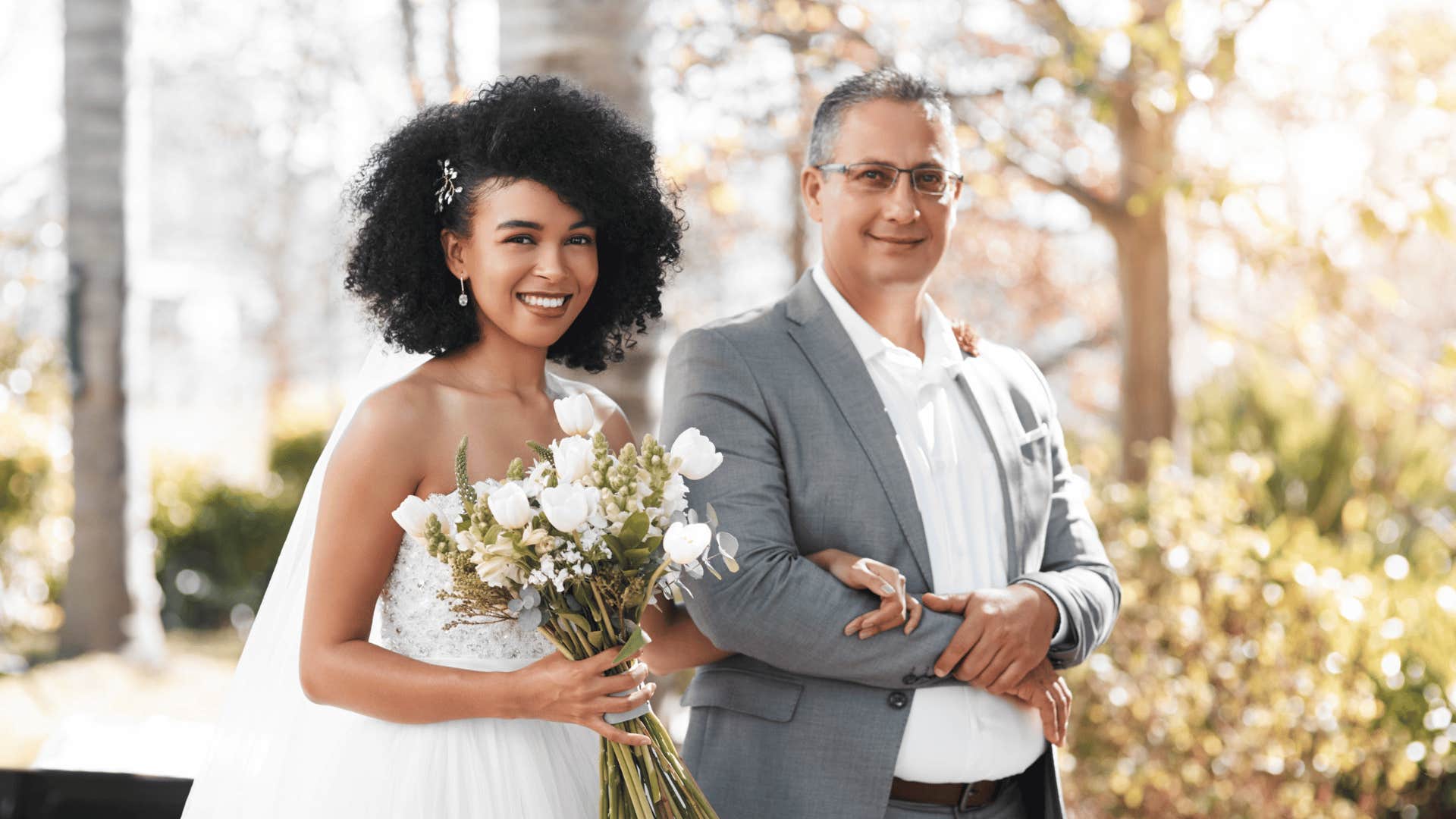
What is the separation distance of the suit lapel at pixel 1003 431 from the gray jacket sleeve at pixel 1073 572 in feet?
0.28

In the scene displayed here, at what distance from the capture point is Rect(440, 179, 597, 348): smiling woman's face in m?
2.14

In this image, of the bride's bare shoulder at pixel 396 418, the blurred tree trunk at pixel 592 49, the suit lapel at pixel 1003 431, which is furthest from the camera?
the blurred tree trunk at pixel 592 49

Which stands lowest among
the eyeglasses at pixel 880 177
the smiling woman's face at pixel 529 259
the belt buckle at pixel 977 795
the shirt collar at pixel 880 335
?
the belt buckle at pixel 977 795

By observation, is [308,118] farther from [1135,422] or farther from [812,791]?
[812,791]

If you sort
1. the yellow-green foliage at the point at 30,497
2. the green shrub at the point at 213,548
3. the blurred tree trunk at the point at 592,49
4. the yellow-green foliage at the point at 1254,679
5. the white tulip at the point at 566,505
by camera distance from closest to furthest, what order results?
the white tulip at the point at 566,505 < the blurred tree trunk at the point at 592,49 < the yellow-green foliage at the point at 1254,679 < the yellow-green foliage at the point at 30,497 < the green shrub at the point at 213,548

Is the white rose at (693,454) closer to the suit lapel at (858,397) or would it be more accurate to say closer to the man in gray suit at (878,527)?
the man in gray suit at (878,527)

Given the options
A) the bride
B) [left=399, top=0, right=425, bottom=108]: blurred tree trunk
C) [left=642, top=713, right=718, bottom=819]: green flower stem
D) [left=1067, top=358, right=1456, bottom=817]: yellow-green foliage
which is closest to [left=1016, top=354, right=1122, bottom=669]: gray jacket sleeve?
the bride

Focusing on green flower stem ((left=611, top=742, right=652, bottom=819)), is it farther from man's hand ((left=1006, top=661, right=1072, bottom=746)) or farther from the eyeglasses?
the eyeglasses

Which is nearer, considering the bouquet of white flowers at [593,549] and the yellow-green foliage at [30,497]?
the bouquet of white flowers at [593,549]

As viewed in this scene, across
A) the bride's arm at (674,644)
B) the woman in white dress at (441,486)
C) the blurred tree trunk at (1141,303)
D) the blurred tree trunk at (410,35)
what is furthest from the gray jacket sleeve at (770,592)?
the blurred tree trunk at (410,35)

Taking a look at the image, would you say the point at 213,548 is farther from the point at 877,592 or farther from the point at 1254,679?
the point at 877,592

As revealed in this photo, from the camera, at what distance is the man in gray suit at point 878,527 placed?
2.26m

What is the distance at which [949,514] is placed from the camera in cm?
246

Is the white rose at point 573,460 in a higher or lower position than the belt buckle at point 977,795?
higher
